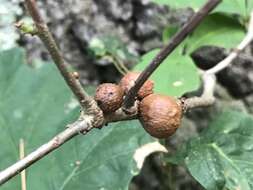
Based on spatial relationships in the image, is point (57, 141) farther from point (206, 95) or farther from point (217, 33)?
point (217, 33)

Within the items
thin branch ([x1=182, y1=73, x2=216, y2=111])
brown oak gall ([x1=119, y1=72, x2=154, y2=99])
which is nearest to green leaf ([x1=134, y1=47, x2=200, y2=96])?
thin branch ([x1=182, y1=73, x2=216, y2=111])

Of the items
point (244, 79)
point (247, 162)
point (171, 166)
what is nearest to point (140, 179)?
point (171, 166)

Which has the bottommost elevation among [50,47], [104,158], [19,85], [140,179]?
[140,179]

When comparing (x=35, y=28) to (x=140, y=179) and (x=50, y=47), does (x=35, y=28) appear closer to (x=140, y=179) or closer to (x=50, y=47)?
(x=50, y=47)

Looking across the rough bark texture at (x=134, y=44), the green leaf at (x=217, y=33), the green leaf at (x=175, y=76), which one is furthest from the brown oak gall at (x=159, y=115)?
the rough bark texture at (x=134, y=44)

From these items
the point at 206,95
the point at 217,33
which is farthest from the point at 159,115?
the point at 217,33
